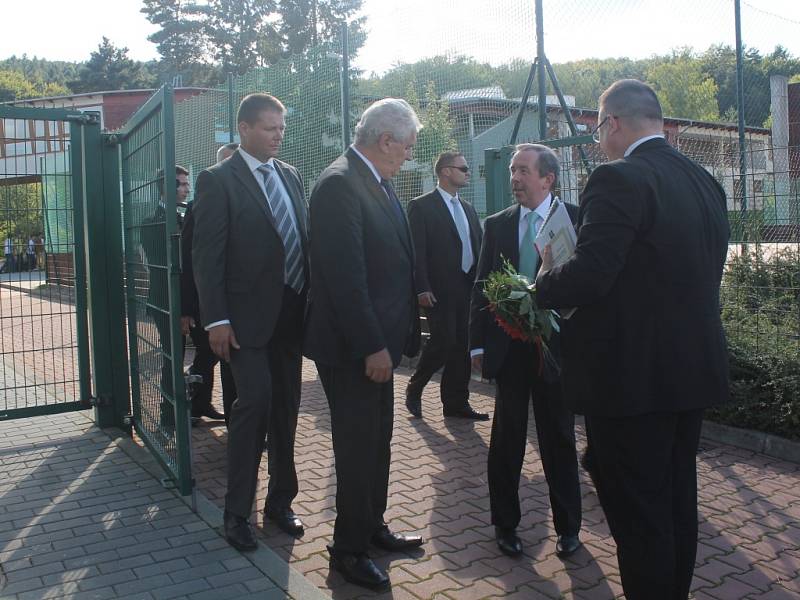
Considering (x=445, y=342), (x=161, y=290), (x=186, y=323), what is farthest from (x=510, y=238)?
(x=445, y=342)

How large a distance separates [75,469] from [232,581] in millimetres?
2315

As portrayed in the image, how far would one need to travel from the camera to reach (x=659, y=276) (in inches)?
117

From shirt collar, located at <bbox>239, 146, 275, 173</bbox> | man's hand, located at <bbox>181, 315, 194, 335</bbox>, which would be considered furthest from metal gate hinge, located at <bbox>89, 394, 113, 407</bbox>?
shirt collar, located at <bbox>239, 146, 275, 173</bbox>

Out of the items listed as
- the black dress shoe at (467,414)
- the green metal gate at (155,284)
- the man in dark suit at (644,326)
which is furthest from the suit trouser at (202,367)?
the man in dark suit at (644,326)

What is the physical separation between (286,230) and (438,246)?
2.77 metres

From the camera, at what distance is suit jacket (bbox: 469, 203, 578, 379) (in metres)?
4.24

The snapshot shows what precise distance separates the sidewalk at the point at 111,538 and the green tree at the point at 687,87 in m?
13.1

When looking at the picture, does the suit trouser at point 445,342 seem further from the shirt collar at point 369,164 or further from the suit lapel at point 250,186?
the shirt collar at point 369,164

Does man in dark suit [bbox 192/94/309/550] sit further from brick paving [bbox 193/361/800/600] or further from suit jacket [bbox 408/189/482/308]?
suit jacket [bbox 408/189/482/308]

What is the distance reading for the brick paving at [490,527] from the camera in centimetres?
385

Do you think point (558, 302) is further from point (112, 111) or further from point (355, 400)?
point (112, 111)

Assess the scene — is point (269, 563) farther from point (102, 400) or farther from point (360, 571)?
point (102, 400)

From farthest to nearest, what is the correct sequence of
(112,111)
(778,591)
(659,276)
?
(112,111)
(778,591)
(659,276)

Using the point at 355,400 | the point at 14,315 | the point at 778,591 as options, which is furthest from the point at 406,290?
the point at 14,315
